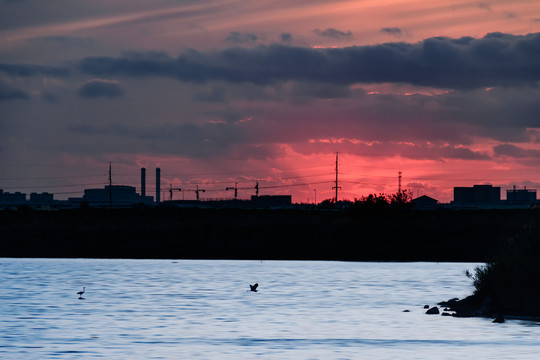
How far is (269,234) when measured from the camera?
13512 centimetres

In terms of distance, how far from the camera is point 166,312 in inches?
2250

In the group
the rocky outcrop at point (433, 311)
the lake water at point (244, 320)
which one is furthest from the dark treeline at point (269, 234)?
the rocky outcrop at point (433, 311)

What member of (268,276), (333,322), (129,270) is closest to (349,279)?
(268,276)

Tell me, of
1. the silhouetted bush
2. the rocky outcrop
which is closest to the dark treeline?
the rocky outcrop

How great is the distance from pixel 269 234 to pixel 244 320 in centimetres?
8282

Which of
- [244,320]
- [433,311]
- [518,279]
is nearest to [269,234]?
[433,311]

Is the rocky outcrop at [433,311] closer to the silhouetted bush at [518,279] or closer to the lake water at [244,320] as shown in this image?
the lake water at [244,320]

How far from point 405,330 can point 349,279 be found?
4198 cm

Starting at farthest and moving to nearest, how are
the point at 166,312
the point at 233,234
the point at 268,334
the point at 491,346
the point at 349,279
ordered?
the point at 233,234 → the point at 349,279 → the point at 166,312 → the point at 268,334 → the point at 491,346

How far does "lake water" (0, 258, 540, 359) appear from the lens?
130ft

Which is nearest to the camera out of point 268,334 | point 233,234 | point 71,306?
point 268,334

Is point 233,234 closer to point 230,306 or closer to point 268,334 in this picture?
point 230,306

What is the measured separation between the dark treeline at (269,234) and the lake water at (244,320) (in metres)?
36.1

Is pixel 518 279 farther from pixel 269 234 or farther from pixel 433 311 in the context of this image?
pixel 269 234
